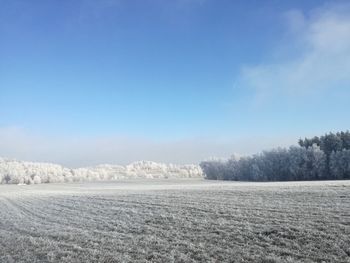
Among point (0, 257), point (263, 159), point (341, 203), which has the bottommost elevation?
point (0, 257)

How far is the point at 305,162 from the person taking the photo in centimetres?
9138

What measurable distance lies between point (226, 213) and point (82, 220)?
30.2 feet

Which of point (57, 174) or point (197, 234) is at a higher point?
point (57, 174)

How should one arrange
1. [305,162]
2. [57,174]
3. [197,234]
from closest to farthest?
[197,234], [305,162], [57,174]

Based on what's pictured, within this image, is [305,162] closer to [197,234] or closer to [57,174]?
[197,234]

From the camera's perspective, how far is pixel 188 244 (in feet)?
57.0

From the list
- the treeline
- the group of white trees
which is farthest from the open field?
the group of white trees

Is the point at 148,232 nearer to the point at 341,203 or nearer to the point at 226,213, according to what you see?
the point at 226,213

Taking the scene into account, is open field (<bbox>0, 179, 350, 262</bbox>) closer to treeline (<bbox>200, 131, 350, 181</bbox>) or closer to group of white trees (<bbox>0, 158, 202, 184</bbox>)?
treeline (<bbox>200, 131, 350, 181</bbox>)

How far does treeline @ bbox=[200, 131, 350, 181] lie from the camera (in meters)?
86.6

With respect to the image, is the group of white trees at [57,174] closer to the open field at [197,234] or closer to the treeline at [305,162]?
the treeline at [305,162]

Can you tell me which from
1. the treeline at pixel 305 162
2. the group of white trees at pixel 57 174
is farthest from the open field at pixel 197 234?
the group of white trees at pixel 57 174

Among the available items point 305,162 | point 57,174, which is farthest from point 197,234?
point 57,174

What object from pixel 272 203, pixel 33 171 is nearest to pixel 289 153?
pixel 272 203
